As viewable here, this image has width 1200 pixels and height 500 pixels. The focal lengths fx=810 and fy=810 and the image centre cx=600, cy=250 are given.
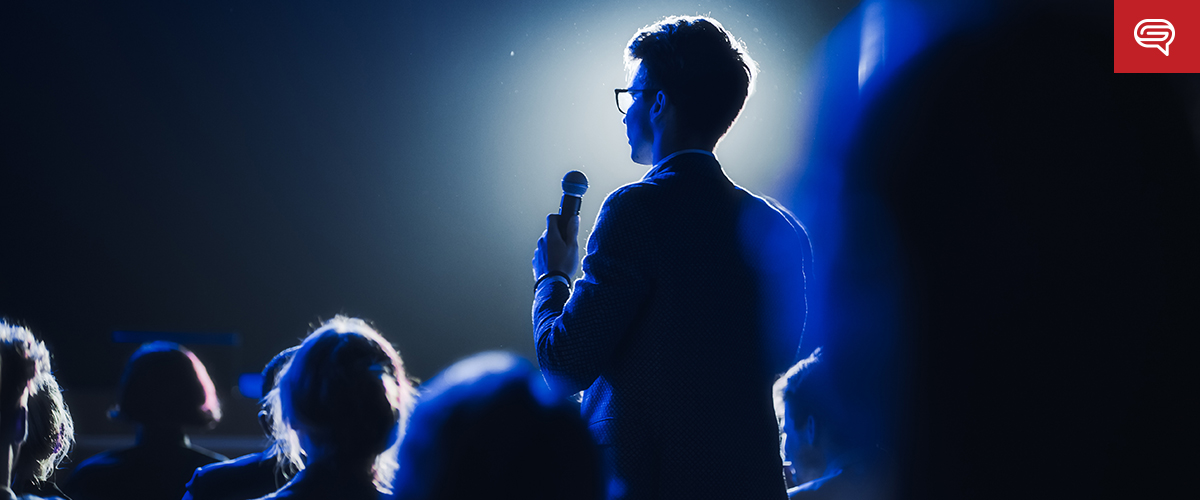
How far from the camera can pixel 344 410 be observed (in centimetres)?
109

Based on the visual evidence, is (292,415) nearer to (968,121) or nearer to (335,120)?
(968,121)

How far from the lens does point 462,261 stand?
472 cm

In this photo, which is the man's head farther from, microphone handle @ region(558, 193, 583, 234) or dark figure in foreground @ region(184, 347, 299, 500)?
dark figure in foreground @ region(184, 347, 299, 500)

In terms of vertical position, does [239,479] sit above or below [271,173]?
below

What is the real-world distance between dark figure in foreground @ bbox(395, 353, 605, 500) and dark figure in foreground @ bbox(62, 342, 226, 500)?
5.44 ft

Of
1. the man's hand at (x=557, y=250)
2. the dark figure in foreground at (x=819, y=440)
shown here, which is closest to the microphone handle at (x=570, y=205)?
the man's hand at (x=557, y=250)

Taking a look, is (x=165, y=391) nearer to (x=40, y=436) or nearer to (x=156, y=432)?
(x=156, y=432)

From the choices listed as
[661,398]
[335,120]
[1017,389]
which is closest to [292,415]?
[661,398]

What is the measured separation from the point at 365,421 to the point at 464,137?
137 inches

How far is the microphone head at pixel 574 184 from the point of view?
1309 mm

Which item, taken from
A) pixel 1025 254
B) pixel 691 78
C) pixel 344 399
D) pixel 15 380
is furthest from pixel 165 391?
pixel 1025 254

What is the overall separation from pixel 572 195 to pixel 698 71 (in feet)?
0.99

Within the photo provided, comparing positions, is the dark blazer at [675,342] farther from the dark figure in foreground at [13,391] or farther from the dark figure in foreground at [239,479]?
the dark figure in foreground at [13,391]

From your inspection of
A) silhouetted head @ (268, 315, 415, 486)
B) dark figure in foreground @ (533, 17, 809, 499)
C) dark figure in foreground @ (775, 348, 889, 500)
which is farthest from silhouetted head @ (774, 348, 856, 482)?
silhouetted head @ (268, 315, 415, 486)
